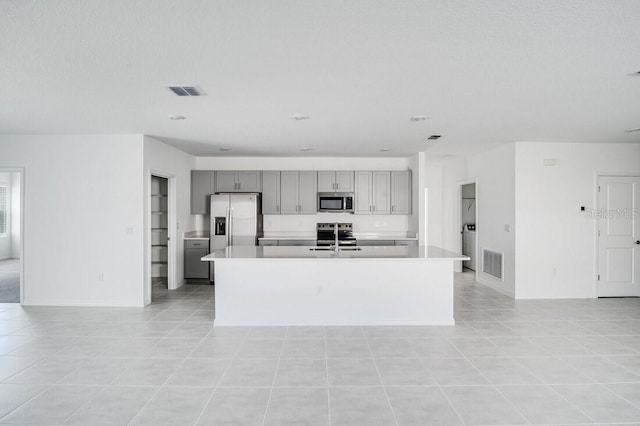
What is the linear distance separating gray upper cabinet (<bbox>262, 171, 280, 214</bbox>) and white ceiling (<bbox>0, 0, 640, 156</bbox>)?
2.45 m

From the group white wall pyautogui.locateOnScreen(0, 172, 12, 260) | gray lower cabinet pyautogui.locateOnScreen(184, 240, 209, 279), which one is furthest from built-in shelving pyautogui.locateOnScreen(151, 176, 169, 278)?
white wall pyautogui.locateOnScreen(0, 172, 12, 260)

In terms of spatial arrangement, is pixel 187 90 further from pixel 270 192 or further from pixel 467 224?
pixel 467 224

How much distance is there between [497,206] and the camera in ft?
20.6

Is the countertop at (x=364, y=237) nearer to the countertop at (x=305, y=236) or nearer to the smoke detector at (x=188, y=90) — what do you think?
the countertop at (x=305, y=236)

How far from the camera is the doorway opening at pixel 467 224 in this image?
26.8 feet

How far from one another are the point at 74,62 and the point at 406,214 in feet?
19.5

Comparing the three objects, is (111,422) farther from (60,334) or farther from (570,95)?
(570,95)

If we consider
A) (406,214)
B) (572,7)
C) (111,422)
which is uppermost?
(572,7)

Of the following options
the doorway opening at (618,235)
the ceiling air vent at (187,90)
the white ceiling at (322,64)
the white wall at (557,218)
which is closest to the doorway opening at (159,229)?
the white ceiling at (322,64)

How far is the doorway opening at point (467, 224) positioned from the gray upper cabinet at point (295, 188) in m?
3.23

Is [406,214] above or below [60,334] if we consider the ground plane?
above

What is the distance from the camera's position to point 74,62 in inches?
105

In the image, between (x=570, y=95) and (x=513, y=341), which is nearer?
(x=570, y=95)

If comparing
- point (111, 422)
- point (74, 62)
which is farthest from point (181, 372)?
point (74, 62)
